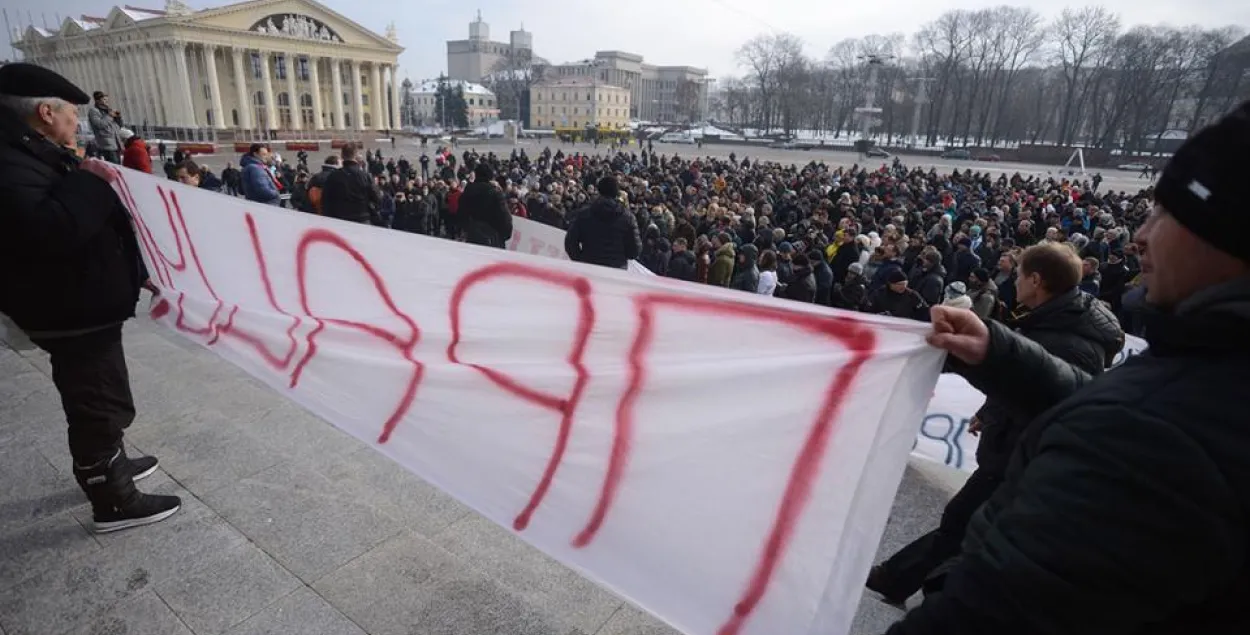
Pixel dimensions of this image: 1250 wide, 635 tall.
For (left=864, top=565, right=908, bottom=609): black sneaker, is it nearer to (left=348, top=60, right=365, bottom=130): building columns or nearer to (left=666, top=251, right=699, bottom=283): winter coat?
(left=666, top=251, right=699, bottom=283): winter coat

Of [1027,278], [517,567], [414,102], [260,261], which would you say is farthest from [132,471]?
[414,102]

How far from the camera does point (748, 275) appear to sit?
6.98m

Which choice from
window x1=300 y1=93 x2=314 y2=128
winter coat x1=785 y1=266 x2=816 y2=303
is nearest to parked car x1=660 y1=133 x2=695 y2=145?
window x1=300 y1=93 x2=314 y2=128

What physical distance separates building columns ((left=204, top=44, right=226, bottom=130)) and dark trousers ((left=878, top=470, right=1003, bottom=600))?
6815 cm

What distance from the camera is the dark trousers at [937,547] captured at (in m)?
2.29

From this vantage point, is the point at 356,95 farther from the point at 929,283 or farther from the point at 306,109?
the point at 929,283

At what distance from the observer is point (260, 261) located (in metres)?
3.12

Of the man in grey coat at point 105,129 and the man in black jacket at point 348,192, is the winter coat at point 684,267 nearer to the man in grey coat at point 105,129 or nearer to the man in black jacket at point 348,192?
the man in black jacket at point 348,192

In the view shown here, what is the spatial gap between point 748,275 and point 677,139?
216 feet

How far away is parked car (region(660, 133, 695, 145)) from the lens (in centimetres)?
6750

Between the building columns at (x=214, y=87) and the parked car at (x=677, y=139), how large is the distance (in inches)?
1689

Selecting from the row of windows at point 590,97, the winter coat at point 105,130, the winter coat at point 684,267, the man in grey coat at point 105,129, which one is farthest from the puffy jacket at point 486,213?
the row of windows at point 590,97

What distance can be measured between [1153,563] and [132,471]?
342 cm

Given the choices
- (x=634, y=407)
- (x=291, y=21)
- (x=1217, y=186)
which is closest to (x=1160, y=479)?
(x=1217, y=186)
